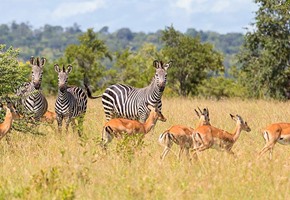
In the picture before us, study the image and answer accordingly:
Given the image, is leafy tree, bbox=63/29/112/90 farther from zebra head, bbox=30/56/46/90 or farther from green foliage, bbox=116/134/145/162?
green foliage, bbox=116/134/145/162

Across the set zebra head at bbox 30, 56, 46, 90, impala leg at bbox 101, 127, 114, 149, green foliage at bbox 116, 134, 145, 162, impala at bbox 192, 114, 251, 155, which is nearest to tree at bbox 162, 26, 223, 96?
zebra head at bbox 30, 56, 46, 90

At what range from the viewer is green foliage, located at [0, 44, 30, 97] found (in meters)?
11.5

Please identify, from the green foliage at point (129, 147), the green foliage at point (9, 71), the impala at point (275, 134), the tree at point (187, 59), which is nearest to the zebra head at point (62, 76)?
the green foliage at point (9, 71)

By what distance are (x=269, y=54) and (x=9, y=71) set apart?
67.4ft

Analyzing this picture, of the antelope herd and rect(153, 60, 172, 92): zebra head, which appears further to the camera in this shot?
rect(153, 60, 172, 92): zebra head

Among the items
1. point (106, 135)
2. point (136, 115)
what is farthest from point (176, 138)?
point (136, 115)

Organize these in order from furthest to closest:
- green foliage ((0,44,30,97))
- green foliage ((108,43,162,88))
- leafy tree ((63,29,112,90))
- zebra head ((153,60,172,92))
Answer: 1. green foliage ((108,43,162,88))
2. leafy tree ((63,29,112,90))
3. zebra head ((153,60,172,92))
4. green foliage ((0,44,30,97))

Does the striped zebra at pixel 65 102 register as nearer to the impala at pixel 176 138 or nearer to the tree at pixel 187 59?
the impala at pixel 176 138

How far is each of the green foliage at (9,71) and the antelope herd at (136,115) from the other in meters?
0.26

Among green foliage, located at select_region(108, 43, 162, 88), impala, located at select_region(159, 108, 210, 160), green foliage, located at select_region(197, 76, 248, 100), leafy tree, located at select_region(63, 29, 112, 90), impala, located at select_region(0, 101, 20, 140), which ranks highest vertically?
impala, located at select_region(0, 101, 20, 140)

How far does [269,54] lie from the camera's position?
1198 inches

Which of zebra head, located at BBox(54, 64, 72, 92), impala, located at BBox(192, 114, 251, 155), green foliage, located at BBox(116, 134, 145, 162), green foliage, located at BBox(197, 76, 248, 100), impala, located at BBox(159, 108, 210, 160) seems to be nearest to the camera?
green foliage, located at BBox(116, 134, 145, 162)

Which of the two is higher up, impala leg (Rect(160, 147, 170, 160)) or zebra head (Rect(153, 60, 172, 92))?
zebra head (Rect(153, 60, 172, 92))

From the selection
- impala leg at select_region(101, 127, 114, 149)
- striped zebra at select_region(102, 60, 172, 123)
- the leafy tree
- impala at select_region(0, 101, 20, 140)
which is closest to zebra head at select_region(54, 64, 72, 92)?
striped zebra at select_region(102, 60, 172, 123)
